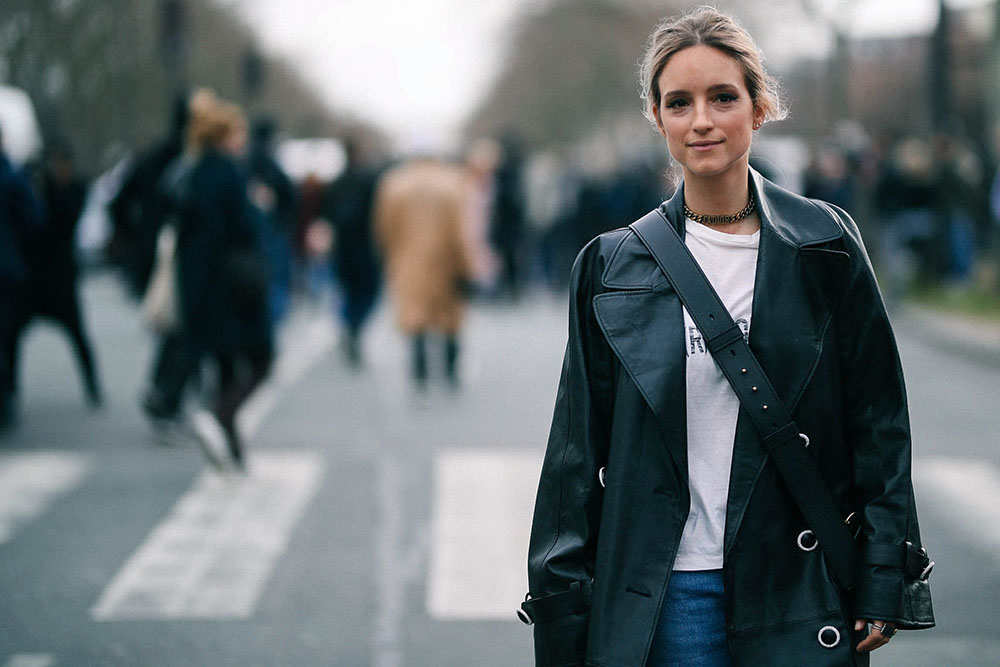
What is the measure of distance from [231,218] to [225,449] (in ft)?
4.05

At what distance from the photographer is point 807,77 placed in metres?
62.1

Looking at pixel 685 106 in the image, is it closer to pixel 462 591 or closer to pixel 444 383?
pixel 462 591

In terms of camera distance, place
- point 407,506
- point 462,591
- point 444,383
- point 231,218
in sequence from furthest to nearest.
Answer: point 444,383 → point 231,218 → point 407,506 → point 462,591

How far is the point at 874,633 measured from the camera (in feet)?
8.66

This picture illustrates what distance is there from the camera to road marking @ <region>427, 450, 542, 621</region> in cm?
567

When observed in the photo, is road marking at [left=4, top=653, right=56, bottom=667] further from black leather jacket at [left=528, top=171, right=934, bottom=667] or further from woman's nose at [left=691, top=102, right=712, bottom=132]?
woman's nose at [left=691, top=102, right=712, bottom=132]

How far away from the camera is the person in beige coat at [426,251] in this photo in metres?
11.2

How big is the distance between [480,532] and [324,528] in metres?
0.70

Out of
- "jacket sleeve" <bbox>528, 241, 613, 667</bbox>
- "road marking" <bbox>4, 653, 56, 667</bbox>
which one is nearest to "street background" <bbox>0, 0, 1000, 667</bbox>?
"road marking" <bbox>4, 653, 56, 667</bbox>

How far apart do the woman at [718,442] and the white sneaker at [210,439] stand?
544 cm

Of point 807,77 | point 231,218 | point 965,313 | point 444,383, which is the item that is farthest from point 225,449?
point 807,77

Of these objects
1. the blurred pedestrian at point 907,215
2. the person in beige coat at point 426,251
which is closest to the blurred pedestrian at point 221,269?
the person in beige coat at point 426,251

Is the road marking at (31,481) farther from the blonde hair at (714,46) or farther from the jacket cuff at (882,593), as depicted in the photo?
the jacket cuff at (882,593)

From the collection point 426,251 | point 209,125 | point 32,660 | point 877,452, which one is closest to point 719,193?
point 877,452
